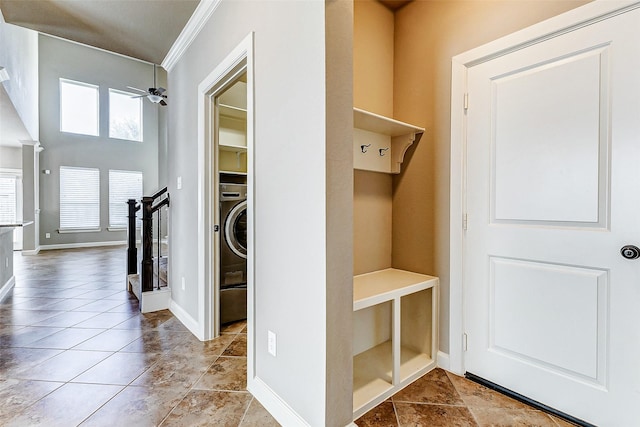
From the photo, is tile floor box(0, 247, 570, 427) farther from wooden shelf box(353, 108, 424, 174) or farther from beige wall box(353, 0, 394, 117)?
beige wall box(353, 0, 394, 117)

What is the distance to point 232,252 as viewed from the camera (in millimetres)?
2752

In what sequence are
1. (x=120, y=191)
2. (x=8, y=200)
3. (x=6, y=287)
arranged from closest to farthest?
(x=6, y=287)
(x=8, y=200)
(x=120, y=191)

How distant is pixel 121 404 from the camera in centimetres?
162

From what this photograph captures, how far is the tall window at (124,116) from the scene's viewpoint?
831 centimetres

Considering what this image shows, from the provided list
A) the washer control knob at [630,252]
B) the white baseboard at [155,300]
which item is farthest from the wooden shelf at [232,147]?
the washer control knob at [630,252]

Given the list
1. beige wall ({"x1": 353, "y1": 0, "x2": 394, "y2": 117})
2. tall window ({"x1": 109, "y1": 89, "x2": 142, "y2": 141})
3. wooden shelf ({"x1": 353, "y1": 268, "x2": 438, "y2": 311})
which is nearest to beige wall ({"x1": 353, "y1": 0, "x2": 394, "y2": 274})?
beige wall ({"x1": 353, "y1": 0, "x2": 394, "y2": 117})

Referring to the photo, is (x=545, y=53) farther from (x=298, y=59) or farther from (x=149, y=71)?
(x=149, y=71)

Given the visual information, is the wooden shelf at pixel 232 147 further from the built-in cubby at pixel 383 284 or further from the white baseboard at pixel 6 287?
the white baseboard at pixel 6 287

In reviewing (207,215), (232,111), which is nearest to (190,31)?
(232,111)

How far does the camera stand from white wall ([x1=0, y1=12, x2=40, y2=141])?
3412mm

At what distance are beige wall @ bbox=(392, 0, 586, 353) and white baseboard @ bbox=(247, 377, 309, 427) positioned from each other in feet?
3.61

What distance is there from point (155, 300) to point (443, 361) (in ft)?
9.18

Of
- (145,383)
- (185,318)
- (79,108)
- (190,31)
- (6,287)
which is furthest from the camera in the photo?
(79,108)

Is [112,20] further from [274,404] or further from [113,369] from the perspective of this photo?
[274,404]
